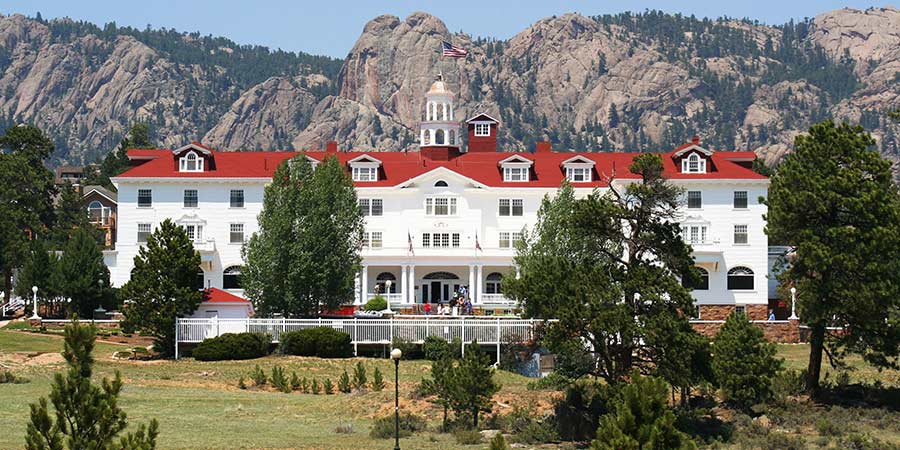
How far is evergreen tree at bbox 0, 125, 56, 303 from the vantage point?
320 ft

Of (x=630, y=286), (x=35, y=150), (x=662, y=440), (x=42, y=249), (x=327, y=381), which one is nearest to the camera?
(x=662, y=440)

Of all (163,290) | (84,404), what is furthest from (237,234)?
(84,404)

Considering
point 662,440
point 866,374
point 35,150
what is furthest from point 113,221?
point 662,440

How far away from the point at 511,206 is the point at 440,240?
5.06 m

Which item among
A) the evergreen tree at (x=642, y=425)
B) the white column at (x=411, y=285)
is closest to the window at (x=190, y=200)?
the white column at (x=411, y=285)

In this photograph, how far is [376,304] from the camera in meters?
85.1

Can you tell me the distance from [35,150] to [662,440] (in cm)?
9970

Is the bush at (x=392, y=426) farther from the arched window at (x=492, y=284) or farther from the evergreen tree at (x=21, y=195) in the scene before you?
the evergreen tree at (x=21, y=195)

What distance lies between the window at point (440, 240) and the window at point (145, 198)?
17611 millimetres

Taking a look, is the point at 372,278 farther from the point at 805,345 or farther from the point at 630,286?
the point at 630,286

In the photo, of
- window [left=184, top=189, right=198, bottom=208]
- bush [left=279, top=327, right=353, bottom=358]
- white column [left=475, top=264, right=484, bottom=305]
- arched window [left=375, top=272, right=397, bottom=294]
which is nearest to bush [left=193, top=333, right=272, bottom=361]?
bush [left=279, top=327, right=353, bottom=358]

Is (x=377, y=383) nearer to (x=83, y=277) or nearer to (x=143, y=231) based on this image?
(x=83, y=277)

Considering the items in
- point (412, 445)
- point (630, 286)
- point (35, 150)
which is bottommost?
point (412, 445)

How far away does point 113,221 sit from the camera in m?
138
